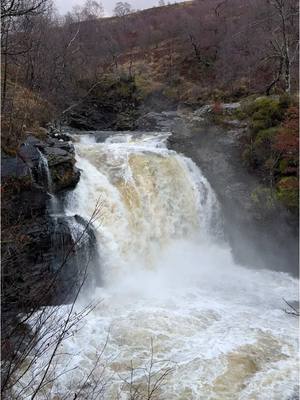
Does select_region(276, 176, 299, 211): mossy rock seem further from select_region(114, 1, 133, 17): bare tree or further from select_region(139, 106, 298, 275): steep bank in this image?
select_region(114, 1, 133, 17): bare tree

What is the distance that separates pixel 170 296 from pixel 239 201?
4.84 meters

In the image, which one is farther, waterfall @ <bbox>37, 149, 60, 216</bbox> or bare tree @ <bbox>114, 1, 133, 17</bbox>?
bare tree @ <bbox>114, 1, 133, 17</bbox>

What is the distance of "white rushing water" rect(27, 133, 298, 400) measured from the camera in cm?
716

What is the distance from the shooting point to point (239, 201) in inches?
548

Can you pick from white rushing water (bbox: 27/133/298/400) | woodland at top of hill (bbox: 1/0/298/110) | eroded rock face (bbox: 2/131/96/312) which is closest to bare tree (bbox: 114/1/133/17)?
woodland at top of hill (bbox: 1/0/298/110)

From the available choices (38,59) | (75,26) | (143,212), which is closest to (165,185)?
(143,212)

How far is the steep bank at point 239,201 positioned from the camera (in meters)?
13.0

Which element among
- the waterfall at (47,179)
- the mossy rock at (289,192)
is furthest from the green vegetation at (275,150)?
the waterfall at (47,179)

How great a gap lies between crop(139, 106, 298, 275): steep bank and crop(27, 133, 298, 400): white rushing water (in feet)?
1.45

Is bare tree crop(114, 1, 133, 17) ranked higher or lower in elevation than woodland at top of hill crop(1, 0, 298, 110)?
higher

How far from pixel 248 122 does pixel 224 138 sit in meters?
1.08

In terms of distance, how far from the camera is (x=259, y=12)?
102 ft

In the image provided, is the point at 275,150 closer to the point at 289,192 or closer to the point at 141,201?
the point at 289,192

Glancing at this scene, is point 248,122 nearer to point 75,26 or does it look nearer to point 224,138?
point 224,138
